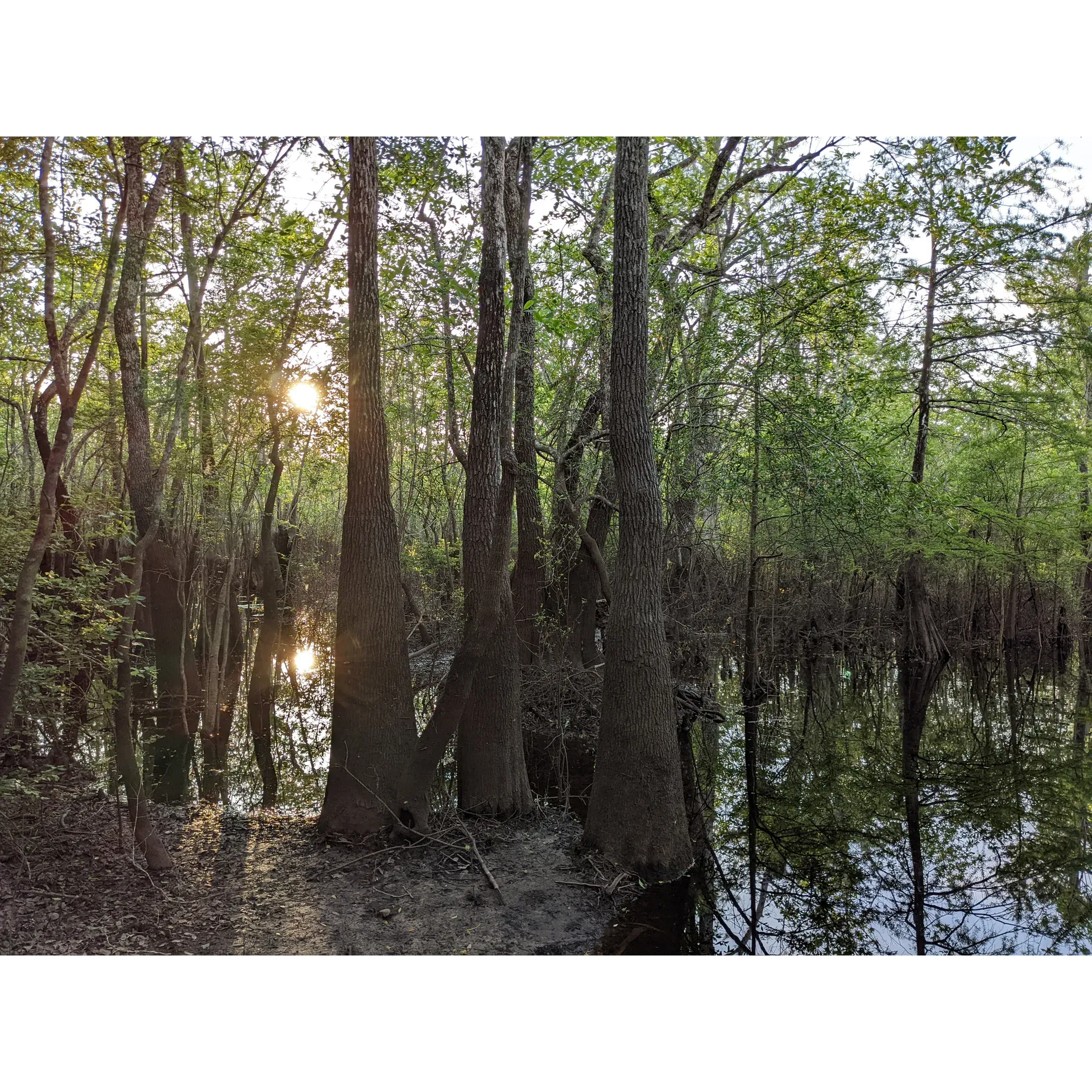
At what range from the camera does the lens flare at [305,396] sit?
6.86 metres

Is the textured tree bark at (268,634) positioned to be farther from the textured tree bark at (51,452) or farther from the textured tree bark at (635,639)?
the textured tree bark at (635,639)

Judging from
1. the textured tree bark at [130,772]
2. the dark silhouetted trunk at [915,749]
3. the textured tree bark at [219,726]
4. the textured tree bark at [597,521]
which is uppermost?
the textured tree bark at [597,521]

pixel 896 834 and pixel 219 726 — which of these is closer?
pixel 896 834

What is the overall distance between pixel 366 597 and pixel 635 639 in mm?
1683

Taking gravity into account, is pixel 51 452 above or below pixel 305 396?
below

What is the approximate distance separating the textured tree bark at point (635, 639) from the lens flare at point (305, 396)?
3513 millimetres

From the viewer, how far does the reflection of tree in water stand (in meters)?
3.93

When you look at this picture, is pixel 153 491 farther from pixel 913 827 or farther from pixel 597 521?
pixel 913 827

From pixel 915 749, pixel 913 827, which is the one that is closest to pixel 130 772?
pixel 913 827

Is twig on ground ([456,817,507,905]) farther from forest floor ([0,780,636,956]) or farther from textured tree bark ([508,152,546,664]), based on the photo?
textured tree bark ([508,152,546,664])

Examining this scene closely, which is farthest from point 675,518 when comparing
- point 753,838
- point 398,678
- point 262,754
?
point 262,754

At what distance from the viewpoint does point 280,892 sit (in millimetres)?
3766

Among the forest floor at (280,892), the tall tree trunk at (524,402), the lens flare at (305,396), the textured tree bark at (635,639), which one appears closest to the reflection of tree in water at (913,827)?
the textured tree bark at (635,639)

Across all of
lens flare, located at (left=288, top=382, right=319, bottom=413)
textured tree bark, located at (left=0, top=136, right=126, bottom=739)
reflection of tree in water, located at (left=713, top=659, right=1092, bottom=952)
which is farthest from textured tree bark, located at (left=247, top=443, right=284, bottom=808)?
reflection of tree in water, located at (left=713, top=659, right=1092, bottom=952)
